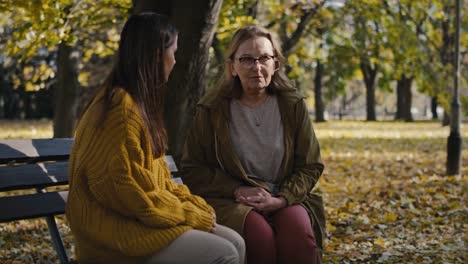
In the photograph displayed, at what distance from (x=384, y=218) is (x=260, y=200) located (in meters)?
4.54

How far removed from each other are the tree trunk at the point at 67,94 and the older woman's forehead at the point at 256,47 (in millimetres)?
9488

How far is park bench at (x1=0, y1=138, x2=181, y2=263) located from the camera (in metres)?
3.85

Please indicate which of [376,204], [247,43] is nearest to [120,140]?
[247,43]

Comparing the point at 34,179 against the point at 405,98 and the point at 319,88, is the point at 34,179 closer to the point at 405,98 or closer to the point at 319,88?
the point at 319,88

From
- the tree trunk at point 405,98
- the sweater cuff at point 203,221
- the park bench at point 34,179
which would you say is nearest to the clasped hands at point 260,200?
the sweater cuff at point 203,221

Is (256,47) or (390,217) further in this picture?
(390,217)

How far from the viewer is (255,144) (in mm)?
4012

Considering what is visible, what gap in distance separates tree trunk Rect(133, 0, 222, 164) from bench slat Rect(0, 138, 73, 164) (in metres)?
2.03

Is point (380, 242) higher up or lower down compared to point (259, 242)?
lower down

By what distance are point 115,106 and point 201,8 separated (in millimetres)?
3269

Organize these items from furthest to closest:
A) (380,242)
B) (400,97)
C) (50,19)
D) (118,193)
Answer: (400,97) → (50,19) → (380,242) → (118,193)

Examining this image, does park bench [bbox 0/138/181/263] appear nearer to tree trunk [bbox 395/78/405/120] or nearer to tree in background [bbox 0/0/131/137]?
tree in background [bbox 0/0/131/137]

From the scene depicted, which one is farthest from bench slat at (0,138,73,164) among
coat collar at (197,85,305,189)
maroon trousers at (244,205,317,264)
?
maroon trousers at (244,205,317,264)

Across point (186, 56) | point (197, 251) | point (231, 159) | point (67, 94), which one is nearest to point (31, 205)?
point (231, 159)
